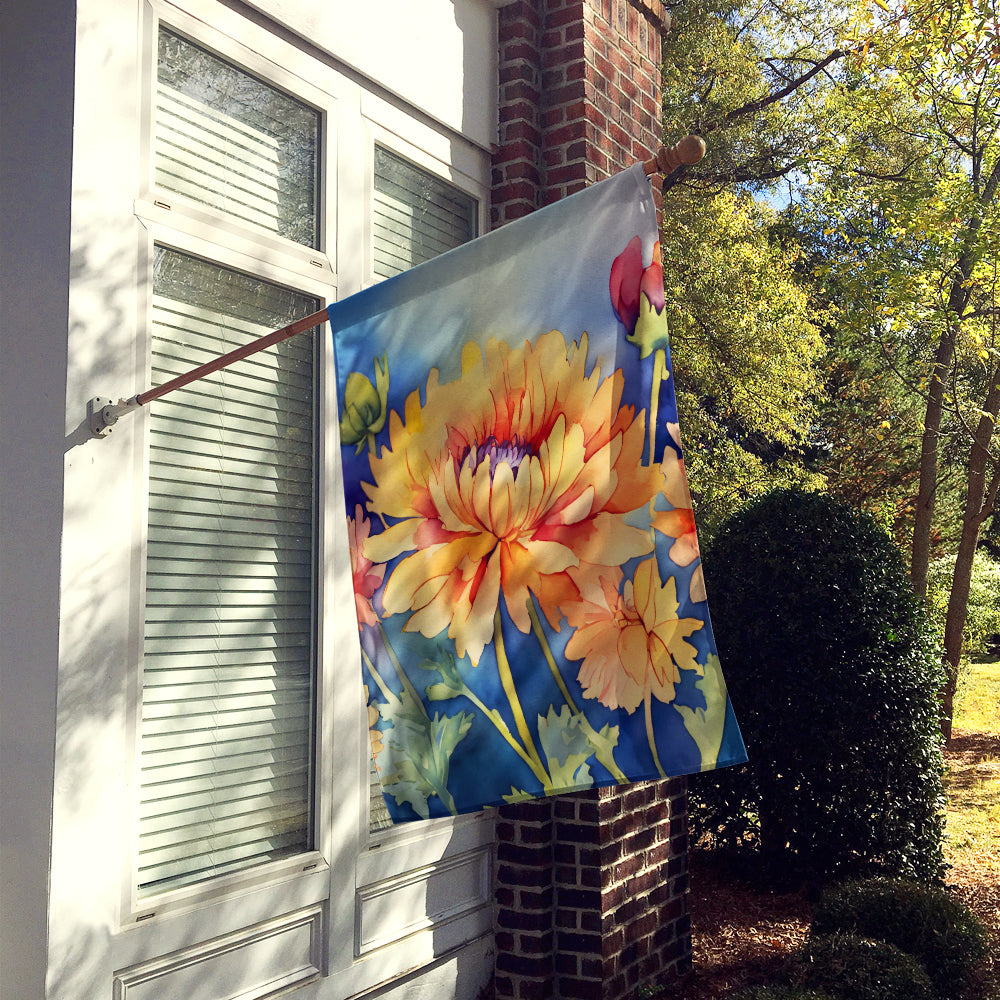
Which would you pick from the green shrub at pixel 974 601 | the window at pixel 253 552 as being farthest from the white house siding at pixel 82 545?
the green shrub at pixel 974 601

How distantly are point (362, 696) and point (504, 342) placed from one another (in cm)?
183

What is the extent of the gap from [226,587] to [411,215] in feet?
5.97

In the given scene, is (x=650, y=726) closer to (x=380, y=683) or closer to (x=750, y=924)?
(x=380, y=683)

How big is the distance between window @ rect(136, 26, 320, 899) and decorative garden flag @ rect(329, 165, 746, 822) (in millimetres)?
971

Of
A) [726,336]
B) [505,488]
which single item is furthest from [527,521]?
[726,336]

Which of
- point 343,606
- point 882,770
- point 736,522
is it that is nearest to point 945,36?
point 736,522

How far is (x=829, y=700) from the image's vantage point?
568 centimetres

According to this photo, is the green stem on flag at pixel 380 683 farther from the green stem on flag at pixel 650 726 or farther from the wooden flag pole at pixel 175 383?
the wooden flag pole at pixel 175 383

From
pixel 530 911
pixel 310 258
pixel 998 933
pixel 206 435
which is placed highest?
pixel 310 258

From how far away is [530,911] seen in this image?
4.26 metres

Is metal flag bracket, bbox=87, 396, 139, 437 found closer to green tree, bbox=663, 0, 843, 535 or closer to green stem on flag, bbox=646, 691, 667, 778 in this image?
green stem on flag, bbox=646, 691, 667, 778

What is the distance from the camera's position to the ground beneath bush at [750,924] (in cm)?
463

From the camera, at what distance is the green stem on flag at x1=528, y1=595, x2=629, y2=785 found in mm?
2143

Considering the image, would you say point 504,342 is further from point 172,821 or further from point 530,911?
point 530,911
